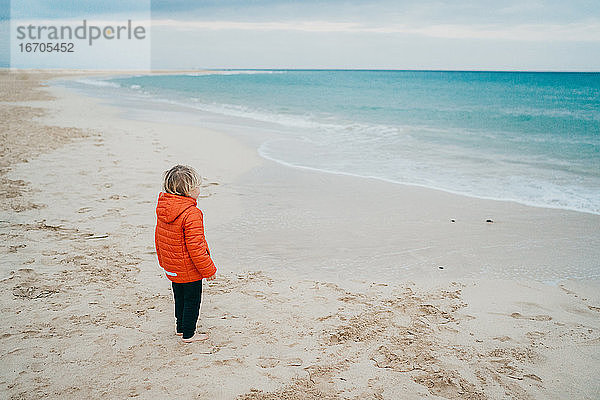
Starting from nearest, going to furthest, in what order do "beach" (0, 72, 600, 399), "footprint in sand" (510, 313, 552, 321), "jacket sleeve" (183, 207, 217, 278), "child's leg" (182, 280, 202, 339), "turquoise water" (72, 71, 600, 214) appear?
"beach" (0, 72, 600, 399), "jacket sleeve" (183, 207, 217, 278), "child's leg" (182, 280, 202, 339), "footprint in sand" (510, 313, 552, 321), "turquoise water" (72, 71, 600, 214)

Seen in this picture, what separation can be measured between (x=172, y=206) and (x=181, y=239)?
24 cm

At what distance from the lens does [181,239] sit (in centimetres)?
319

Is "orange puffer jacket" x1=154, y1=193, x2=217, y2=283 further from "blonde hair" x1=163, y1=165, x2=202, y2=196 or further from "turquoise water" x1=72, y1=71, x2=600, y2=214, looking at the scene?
"turquoise water" x1=72, y1=71, x2=600, y2=214

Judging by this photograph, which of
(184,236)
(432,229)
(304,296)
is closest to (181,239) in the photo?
(184,236)

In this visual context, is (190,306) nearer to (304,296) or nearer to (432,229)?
(304,296)

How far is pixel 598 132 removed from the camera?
58.4 ft

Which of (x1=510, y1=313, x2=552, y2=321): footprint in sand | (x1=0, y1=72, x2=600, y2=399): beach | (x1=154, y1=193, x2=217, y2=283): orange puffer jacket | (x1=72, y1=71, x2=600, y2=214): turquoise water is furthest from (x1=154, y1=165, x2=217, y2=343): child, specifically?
(x1=72, y1=71, x2=600, y2=214): turquoise water

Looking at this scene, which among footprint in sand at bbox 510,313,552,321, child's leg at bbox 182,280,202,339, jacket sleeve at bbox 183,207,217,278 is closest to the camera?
jacket sleeve at bbox 183,207,217,278

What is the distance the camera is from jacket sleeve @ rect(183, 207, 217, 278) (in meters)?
3.15

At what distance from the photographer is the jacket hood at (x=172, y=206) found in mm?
3129

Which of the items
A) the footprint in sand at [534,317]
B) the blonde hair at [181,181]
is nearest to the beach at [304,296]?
the footprint in sand at [534,317]

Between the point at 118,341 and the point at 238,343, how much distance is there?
888mm

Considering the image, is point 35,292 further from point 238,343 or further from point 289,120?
Result: point 289,120

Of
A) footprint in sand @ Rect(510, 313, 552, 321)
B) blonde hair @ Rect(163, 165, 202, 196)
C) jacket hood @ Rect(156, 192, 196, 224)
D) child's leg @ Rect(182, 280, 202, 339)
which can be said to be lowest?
footprint in sand @ Rect(510, 313, 552, 321)
